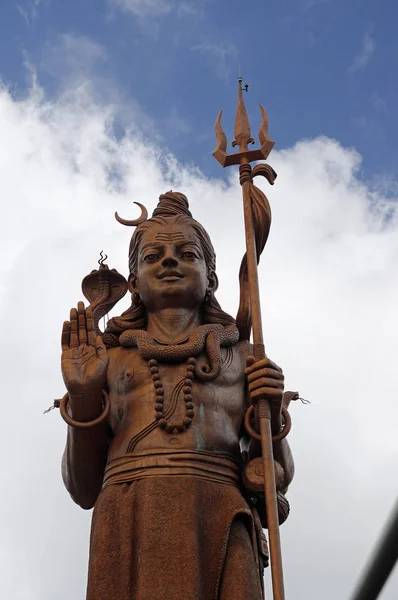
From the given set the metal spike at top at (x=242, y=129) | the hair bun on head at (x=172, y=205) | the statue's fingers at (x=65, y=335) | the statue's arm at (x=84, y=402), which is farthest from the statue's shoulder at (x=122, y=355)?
the metal spike at top at (x=242, y=129)

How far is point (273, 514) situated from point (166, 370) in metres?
1.82

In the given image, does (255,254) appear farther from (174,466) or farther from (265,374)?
(174,466)

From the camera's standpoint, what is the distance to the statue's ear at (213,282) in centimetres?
1068

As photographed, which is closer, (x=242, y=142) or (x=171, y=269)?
(x=171, y=269)

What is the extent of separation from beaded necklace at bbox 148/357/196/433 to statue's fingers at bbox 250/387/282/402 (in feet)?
1.93

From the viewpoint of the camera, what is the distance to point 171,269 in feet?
33.3

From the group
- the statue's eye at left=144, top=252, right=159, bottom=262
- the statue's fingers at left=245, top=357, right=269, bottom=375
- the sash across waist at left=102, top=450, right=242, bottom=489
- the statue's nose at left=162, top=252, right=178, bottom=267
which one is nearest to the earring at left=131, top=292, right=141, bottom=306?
the statue's eye at left=144, top=252, right=159, bottom=262

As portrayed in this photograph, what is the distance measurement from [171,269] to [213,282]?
72 centimetres

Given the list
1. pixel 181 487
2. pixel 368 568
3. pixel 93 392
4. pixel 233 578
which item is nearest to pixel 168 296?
pixel 93 392

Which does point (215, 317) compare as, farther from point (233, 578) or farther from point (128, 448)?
point (233, 578)

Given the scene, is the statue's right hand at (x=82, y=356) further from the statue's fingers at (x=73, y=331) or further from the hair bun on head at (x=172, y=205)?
the hair bun on head at (x=172, y=205)

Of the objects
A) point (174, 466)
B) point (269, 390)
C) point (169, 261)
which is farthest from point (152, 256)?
point (174, 466)

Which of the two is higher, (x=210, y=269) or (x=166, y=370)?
(x=210, y=269)

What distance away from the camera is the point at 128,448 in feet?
30.2
